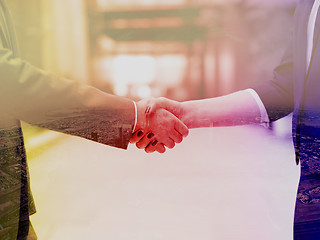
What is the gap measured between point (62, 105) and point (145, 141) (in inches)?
12.6

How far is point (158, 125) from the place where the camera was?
104 cm

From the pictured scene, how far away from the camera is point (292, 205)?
1.04 m

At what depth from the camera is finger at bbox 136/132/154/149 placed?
100cm

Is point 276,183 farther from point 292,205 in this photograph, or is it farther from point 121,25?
point 121,25

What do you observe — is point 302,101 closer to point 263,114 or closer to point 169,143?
point 263,114

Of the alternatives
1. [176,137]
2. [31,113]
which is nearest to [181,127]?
[176,137]

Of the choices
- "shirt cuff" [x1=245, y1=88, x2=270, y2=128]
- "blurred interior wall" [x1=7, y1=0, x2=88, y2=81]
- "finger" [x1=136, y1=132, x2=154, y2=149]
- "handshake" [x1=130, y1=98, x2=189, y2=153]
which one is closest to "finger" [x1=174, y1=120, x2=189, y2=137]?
"handshake" [x1=130, y1=98, x2=189, y2=153]

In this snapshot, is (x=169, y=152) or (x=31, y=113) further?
(x=169, y=152)

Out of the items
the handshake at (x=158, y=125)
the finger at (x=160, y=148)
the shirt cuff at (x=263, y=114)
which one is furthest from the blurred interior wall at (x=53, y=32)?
the shirt cuff at (x=263, y=114)

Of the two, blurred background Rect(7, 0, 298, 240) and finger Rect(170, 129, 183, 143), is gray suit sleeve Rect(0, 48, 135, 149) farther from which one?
finger Rect(170, 129, 183, 143)

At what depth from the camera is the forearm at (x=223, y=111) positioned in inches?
38.9

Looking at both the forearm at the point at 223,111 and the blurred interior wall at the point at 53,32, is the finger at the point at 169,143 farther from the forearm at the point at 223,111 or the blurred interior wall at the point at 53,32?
the blurred interior wall at the point at 53,32

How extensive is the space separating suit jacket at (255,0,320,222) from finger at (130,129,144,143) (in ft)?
1.50

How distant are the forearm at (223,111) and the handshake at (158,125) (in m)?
0.03
